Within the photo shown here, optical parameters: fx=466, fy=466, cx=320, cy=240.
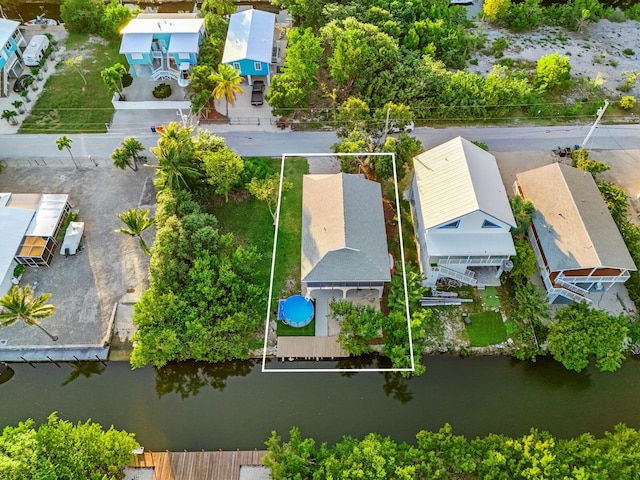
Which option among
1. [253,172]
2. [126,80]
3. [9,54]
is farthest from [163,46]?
[253,172]

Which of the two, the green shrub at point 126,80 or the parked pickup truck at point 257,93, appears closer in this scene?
the parked pickup truck at point 257,93

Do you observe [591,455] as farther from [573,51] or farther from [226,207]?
[573,51]

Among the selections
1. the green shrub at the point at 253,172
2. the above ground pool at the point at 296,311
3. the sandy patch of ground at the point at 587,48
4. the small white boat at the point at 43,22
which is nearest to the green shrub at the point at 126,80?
the small white boat at the point at 43,22

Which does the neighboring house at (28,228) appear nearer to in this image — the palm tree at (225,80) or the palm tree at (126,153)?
the palm tree at (126,153)

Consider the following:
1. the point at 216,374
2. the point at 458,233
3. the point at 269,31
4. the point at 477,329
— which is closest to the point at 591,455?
the point at 477,329

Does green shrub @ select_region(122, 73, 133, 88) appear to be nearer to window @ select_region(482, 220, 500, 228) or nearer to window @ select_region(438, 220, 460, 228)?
window @ select_region(438, 220, 460, 228)

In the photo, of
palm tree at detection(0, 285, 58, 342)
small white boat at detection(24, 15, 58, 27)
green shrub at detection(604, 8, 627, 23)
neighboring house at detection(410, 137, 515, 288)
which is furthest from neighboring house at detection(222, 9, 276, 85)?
green shrub at detection(604, 8, 627, 23)
